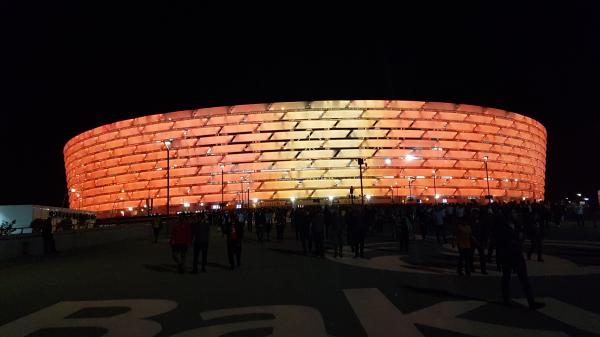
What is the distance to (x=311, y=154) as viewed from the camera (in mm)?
79188

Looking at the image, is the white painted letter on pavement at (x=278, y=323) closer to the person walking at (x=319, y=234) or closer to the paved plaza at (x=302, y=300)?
the paved plaza at (x=302, y=300)

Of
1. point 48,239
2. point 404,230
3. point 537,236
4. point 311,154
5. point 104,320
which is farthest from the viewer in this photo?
point 311,154

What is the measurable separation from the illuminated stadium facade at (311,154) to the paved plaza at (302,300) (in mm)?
62450

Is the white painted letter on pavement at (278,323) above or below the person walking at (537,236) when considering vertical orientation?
below

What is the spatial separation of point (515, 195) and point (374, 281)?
88.2 meters

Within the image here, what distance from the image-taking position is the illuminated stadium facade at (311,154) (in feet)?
258

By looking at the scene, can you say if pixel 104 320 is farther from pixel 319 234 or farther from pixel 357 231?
pixel 357 231

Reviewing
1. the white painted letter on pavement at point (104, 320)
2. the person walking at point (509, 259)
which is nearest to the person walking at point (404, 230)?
the person walking at point (509, 259)

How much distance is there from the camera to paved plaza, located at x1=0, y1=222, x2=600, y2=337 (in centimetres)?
674

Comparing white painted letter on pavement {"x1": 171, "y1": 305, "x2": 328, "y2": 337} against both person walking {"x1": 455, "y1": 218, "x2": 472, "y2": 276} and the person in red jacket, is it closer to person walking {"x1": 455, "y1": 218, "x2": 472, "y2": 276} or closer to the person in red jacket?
person walking {"x1": 455, "y1": 218, "x2": 472, "y2": 276}

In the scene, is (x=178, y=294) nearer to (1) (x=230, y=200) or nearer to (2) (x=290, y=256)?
(2) (x=290, y=256)

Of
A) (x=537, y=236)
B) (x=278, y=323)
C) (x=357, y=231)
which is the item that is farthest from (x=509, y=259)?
(x=357, y=231)

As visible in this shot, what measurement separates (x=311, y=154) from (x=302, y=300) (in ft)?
232

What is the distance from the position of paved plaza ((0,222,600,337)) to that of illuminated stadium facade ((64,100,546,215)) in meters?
62.5
